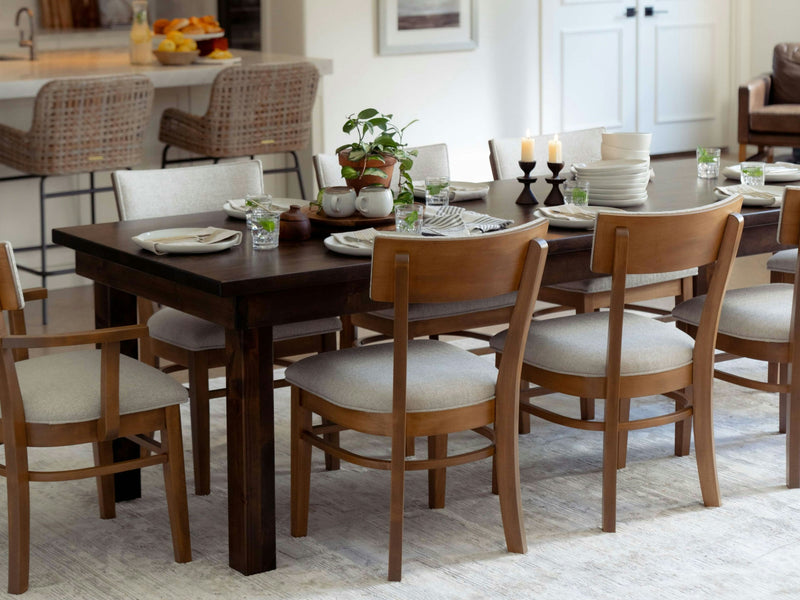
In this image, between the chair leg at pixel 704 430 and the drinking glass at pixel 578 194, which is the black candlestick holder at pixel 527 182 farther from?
the chair leg at pixel 704 430

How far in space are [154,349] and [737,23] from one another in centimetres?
694

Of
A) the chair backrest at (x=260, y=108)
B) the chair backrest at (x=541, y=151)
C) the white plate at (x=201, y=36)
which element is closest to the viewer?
the chair backrest at (x=541, y=151)

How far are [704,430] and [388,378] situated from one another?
0.84m

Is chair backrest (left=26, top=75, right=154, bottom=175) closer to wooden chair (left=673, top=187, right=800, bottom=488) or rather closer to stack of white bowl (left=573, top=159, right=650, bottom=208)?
stack of white bowl (left=573, top=159, right=650, bottom=208)

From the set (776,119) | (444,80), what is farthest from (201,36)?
(776,119)

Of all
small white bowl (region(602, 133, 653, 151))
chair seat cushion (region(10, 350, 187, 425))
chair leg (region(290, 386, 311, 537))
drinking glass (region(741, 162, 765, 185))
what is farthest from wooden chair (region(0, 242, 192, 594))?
drinking glass (region(741, 162, 765, 185))

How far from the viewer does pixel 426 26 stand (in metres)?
7.21

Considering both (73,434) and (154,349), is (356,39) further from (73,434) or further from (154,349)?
(73,434)

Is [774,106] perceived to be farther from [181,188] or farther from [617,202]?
[181,188]

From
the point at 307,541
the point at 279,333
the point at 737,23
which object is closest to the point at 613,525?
the point at 307,541

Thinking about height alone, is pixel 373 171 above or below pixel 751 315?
above

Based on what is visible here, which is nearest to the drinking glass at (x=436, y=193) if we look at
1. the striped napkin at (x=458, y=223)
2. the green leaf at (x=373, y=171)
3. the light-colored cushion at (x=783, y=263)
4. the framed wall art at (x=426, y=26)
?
the striped napkin at (x=458, y=223)

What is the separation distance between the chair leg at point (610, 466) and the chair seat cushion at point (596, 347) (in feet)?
0.34

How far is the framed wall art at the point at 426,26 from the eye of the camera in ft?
23.3
